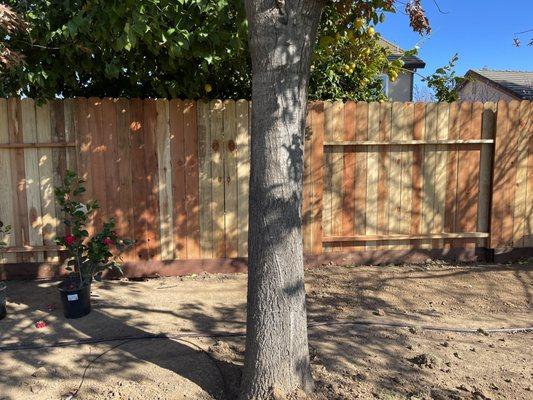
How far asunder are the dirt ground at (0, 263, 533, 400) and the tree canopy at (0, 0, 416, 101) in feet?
7.49

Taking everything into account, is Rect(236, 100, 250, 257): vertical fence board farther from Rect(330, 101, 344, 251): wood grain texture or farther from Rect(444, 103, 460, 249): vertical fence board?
Rect(444, 103, 460, 249): vertical fence board

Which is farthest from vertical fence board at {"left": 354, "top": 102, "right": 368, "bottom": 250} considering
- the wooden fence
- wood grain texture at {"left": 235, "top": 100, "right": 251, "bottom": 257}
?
wood grain texture at {"left": 235, "top": 100, "right": 251, "bottom": 257}

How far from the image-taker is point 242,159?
5.57 meters

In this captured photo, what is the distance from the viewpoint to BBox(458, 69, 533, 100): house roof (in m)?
18.7

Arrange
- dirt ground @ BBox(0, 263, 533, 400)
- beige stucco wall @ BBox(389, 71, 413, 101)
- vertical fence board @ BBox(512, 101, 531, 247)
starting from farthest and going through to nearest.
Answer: beige stucco wall @ BBox(389, 71, 413, 101) → vertical fence board @ BBox(512, 101, 531, 247) → dirt ground @ BBox(0, 263, 533, 400)

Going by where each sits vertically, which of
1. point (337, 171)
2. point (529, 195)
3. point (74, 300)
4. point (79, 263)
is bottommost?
point (74, 300)

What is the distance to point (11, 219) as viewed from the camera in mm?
5289

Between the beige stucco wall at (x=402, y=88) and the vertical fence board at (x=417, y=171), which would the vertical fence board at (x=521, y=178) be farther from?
the beige stucco wall at (x=402, y=88)

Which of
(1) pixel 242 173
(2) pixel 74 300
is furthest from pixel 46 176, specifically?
(1) pixel 242 173

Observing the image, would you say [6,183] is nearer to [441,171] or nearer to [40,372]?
[40,372]

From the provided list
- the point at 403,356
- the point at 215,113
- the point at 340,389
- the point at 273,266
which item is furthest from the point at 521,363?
the point at 215,113

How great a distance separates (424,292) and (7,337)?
4025 millimetres

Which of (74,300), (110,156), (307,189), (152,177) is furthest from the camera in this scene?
(307,189)

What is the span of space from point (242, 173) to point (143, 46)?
176 cm
